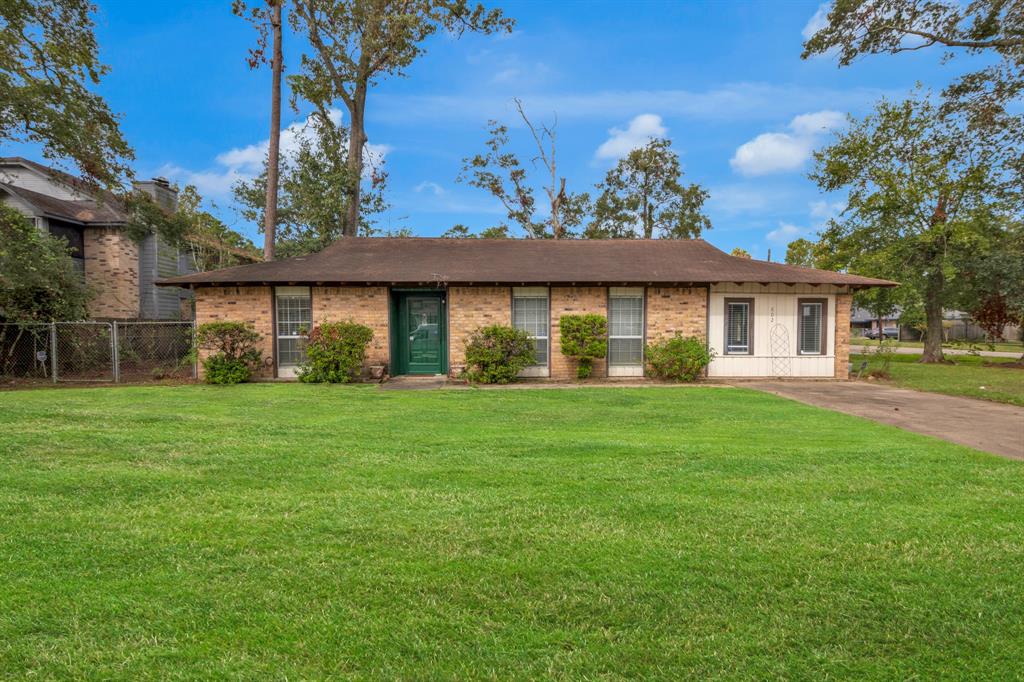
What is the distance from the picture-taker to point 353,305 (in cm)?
1293

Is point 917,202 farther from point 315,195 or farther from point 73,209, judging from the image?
point 73,209

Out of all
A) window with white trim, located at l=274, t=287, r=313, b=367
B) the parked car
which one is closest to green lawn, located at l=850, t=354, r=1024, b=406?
window with white trim, located at l=274, t=287, r=313, b=367

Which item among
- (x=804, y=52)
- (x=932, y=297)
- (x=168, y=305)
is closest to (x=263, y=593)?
(x=804, y=52)

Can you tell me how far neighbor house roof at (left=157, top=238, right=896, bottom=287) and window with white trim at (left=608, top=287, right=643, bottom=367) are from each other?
587mm

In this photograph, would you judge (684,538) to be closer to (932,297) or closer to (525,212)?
(932,297)

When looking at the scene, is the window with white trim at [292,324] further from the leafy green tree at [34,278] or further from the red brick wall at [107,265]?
the red brick wall at [107,265]

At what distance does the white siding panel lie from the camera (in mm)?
13172

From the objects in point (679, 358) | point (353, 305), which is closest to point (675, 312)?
point (679, 358)

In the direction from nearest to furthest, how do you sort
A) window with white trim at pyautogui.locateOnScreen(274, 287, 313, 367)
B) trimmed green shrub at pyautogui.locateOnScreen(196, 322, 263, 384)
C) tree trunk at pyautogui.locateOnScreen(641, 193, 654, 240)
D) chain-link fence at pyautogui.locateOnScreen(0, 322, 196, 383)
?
1. trimmed green shrub at pyautogui.locateOnScreen(196, 322, 263, 384)
2. chain-link fence at pyautogui.locateOnScreen(0, 322, 196, 383)
3. window with white trim at pyautogui.locateOnScreen(274, 287, 313, 367)
4. tree trunk at pyautogui.locateOnScreen(641, 193, 654, 240)

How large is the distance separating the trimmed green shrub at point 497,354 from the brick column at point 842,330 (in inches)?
302

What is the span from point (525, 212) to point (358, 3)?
1282cm

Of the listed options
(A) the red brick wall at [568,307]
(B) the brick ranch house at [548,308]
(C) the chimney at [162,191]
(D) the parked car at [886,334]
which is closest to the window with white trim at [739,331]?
(B) the brick ranch house at [548,308]

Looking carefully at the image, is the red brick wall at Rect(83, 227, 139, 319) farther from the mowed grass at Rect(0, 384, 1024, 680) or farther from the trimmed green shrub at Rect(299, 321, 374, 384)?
the mowed grass at Rect(0, 384, 1024, 680)

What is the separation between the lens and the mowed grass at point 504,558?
2.25 metres
